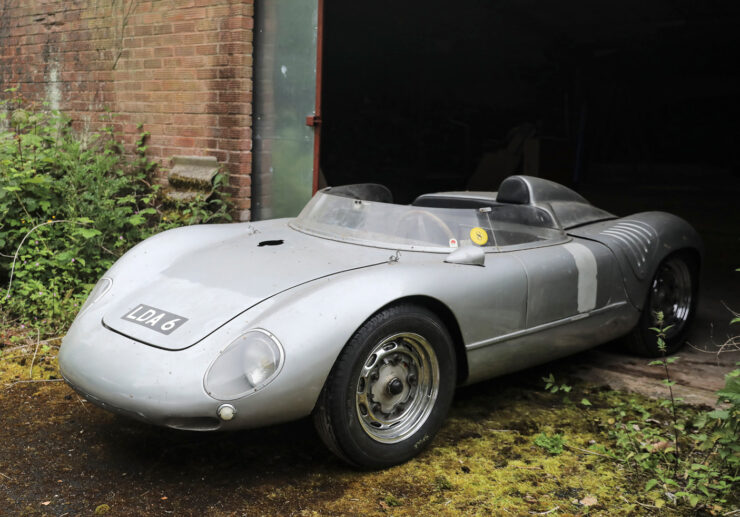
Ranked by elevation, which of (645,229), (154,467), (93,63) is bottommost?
(154,467)

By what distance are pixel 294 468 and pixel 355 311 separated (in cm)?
76

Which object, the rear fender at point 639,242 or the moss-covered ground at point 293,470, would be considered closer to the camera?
the moss-covered ground at point 293,470

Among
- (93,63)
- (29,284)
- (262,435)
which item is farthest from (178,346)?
(93,63)

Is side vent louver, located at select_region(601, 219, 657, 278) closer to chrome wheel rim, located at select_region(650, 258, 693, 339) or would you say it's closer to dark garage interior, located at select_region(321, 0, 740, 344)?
chrome wheel rim, located at select_region(650, 258, 693, 339)

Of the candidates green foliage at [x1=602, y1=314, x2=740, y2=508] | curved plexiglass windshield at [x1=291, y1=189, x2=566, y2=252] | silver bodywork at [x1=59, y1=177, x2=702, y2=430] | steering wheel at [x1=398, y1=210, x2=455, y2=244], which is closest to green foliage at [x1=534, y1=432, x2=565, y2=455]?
green foliage at [x1=602, y1=314, x2=740, y2=508]

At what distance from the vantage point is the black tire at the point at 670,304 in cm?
425

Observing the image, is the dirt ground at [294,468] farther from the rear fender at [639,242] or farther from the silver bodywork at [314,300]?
the rear fender at [639,242]

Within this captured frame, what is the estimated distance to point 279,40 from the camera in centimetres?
553

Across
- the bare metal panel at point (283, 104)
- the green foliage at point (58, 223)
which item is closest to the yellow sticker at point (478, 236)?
the bare metal panel at point (283, 104)

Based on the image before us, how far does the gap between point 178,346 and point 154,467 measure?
0.63 metres

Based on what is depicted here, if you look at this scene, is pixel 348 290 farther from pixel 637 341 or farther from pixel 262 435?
pixel 637 341

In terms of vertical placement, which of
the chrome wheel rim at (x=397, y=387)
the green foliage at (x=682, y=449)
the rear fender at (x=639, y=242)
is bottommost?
the green foliage at (x=682, y=449)

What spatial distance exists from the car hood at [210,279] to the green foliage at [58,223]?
1.53 metres

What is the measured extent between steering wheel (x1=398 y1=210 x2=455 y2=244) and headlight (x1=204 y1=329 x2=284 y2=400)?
1067 mm
